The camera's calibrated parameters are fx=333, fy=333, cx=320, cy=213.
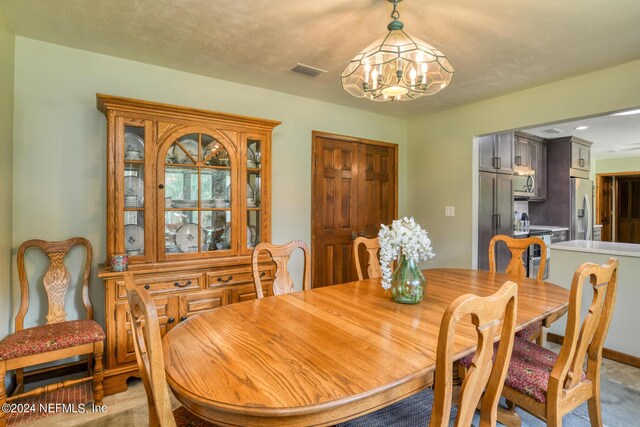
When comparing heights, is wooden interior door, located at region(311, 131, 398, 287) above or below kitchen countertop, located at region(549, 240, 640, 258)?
above

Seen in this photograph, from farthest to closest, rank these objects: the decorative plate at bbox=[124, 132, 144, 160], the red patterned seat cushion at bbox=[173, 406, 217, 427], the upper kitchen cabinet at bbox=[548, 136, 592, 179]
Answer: the upper kitchen cabinet at bbox=[548, 136, 592, 179] < the decorative plate at bbox=[124, 132, 144, 160] < the red patterned seat cushion at bbox=[173, 406, 217, 427]

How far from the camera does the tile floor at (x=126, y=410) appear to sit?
194cm

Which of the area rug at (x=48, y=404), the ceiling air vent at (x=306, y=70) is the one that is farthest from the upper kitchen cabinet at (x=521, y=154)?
the area rug at (x=48, y=404)

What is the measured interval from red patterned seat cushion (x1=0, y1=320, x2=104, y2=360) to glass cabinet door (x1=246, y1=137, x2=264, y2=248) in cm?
125

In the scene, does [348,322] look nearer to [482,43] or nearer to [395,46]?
[395,46]

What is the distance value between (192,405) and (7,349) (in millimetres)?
1676

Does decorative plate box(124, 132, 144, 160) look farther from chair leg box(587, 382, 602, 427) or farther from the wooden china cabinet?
chair leg box(587, 382, 602, 427)

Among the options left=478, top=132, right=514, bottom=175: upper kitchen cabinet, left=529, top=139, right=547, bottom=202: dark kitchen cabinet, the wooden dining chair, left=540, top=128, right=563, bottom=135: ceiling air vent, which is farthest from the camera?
left=529, top=139, right=547, bottom=202: dark kitchen cabinet

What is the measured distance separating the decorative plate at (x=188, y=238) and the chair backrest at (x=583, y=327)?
2.37 m

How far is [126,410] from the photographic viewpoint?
2.07 metres

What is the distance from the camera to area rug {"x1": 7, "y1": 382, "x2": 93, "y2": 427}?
1.99 meters

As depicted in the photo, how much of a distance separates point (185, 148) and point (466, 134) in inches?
118

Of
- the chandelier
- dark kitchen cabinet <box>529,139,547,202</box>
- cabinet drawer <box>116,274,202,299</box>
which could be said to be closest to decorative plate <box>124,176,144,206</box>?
cabinet drawer <box>116,274,202,299</box>

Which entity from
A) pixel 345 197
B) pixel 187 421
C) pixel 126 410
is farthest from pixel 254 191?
pixel 187 421
